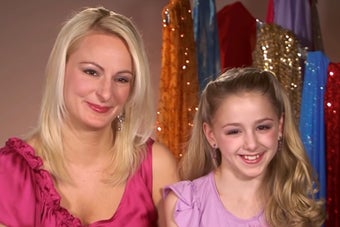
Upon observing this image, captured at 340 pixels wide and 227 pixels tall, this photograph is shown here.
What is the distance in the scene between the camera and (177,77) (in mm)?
2051

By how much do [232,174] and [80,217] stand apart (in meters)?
0.41

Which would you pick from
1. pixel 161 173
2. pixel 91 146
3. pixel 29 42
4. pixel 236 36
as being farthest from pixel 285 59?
pixel 29 42

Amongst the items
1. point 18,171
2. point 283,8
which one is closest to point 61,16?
point 283,8

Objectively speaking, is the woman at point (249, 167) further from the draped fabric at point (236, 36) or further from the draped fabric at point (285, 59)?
the draped fabric at point (236, 36)

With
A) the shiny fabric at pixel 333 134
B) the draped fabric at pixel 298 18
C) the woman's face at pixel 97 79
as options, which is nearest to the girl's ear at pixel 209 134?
the woman's face at pixel 97 79

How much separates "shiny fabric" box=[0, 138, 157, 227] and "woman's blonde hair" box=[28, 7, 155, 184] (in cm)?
5

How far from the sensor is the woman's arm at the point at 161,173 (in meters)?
1.74

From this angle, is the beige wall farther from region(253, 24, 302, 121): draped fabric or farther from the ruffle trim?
the ruffle trim

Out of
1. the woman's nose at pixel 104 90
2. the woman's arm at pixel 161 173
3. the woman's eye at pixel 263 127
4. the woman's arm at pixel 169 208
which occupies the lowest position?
the woman's arm at pixel 169 208

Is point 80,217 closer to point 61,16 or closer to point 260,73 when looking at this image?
point 260,73

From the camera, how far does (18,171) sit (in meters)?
1.62

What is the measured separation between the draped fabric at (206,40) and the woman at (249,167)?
0.38 metres

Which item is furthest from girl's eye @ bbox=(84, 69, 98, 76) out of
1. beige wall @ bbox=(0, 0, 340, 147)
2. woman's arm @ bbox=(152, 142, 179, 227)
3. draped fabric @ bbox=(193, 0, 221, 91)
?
beige wall @ bbox=(0, 0, 340, 147)

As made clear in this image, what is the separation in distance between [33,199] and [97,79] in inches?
13.6
